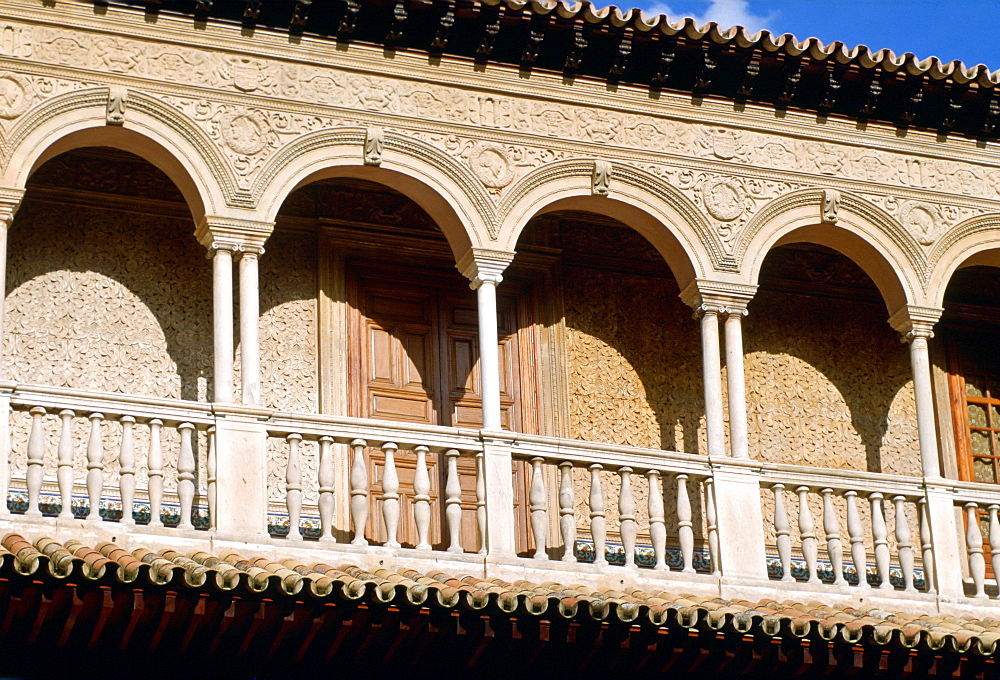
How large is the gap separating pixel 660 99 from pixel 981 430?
3502mm

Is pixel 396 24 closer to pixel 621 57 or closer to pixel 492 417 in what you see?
pixel 621 57

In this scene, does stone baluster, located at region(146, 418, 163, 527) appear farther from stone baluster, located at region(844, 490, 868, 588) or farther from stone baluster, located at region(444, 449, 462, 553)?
stone baluster, located at region(844, 490, 868, 588)

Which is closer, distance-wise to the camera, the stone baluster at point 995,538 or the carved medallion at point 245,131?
the carved medallion at point 245,131

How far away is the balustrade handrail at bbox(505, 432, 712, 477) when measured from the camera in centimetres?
1091

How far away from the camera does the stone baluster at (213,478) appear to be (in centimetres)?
1019

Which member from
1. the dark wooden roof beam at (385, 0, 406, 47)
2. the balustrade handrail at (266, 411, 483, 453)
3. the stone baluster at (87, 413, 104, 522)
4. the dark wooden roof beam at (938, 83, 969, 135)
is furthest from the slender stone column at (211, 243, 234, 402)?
the dark wooden roof beam at (938, 83, 969, 135)

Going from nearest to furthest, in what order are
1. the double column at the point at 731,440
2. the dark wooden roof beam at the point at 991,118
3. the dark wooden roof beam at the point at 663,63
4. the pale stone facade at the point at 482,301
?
the pale stone facade at the point at 482,301 < the double column at the point at 731,440 < the dark wooden roof beam at the point at 663,63 < the dark wooden roof beam at the point at 991,118

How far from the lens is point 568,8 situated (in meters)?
11.7

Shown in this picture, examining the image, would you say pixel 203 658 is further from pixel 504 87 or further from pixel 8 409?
pixel 504 87

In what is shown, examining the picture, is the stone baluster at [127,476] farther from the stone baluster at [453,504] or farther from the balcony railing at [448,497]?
the stone baluster at [453,504]

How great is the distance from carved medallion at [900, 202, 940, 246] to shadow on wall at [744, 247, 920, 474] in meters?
1.07

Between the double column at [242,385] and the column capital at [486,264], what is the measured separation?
1.23 meters

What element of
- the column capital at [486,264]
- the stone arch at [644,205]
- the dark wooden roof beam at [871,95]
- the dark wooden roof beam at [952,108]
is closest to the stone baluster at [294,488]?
the column capital at [486,264]

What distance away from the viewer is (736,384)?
11.6 metres
